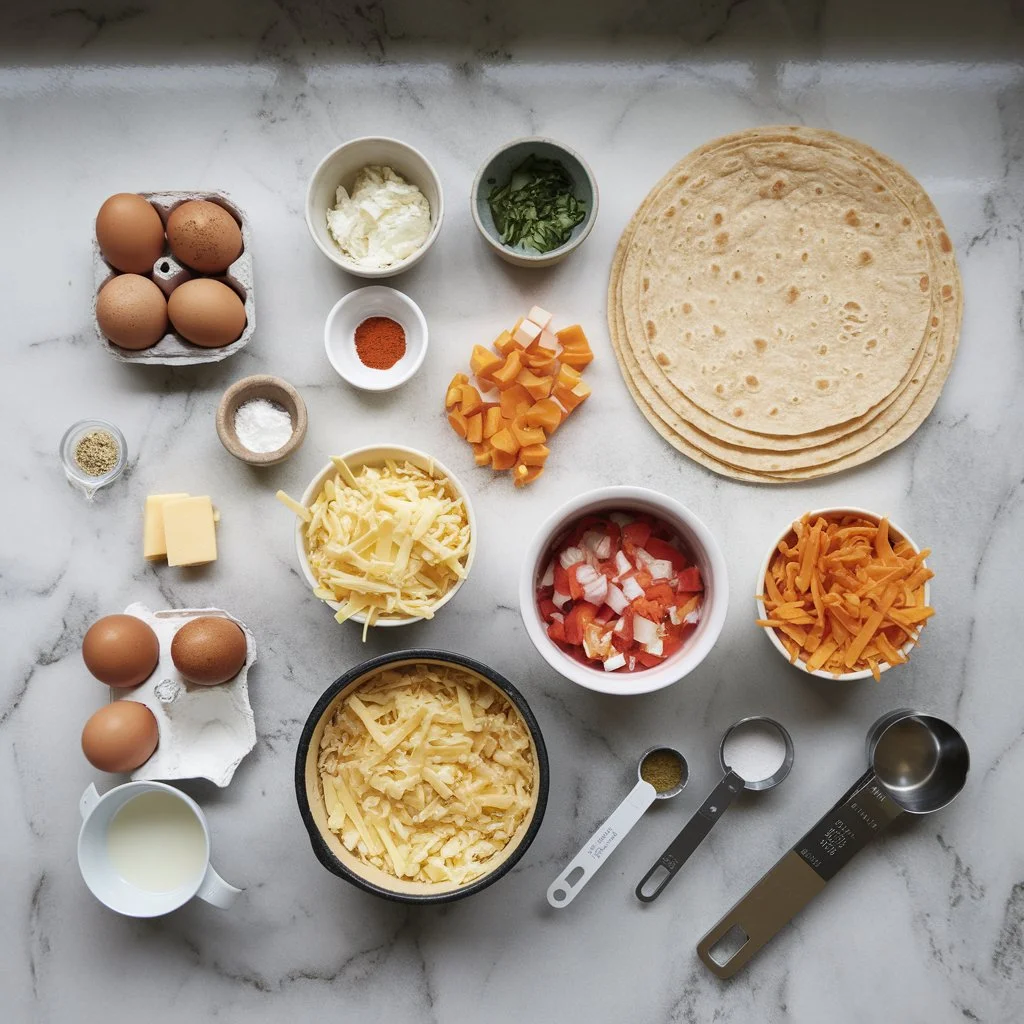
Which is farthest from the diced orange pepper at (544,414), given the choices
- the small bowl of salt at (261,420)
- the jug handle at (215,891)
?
the jug handle at (215,891)

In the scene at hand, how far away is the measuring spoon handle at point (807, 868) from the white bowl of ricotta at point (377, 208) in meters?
1.86

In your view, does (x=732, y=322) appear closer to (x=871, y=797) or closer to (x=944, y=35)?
(x=944, y=35)

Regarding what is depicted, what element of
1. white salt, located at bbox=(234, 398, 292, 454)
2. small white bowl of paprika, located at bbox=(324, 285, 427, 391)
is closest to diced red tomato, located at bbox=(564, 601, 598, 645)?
small white bowl of paprika, located at bbox=(324, 285, 427, 391)

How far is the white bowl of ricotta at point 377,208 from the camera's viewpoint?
7.31 ft

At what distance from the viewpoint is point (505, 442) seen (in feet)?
7.33

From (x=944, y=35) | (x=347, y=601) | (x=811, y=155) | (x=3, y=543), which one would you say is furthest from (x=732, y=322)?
(x=3, y=543)

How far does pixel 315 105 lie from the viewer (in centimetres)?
237

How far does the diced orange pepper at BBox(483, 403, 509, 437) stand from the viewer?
2.26 meters

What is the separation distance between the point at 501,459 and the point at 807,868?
53.7 inches

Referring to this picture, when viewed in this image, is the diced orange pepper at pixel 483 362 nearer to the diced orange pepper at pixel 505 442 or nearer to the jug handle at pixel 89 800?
the diced orange pepper at pixel 505 442

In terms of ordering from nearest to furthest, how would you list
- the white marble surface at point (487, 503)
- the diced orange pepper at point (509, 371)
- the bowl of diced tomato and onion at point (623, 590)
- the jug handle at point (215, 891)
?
1. the bowl of diced tomato and onion at point (623, 590)
2. the jug handle at point (215, 891)
3. the diced orange pepper at point (509, 371)
4. the white marble surface at point (487, 503)

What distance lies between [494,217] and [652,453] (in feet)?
2.56

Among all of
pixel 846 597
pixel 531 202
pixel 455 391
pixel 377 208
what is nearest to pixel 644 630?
pixel 846 597

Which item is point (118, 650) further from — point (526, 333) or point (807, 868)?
point (807, 868)
